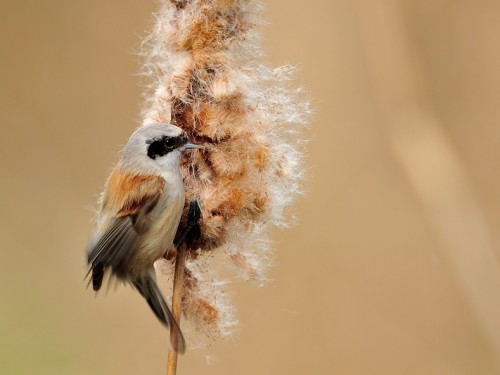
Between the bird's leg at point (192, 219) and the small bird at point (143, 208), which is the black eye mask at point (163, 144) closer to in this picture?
the small bird at point (143, 208)

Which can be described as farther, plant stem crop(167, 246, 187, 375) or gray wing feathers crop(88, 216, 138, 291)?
gray wing feathers crop(88, 216, 138, 291)

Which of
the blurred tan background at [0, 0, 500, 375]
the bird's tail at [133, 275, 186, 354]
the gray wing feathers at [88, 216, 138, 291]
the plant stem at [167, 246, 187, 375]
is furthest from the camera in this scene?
the blurred tan background at [0, 0, 500, 375]

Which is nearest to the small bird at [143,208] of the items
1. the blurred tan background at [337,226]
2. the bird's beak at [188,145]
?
the bird's beak at [188,145]

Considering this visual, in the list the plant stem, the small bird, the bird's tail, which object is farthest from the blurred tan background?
the plant stem

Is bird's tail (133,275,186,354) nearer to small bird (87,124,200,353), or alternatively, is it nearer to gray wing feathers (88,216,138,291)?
small bird (87,124,200,353)

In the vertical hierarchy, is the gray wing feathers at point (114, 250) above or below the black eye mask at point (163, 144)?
below

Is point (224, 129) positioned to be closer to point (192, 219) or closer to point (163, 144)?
point (163, 144)
